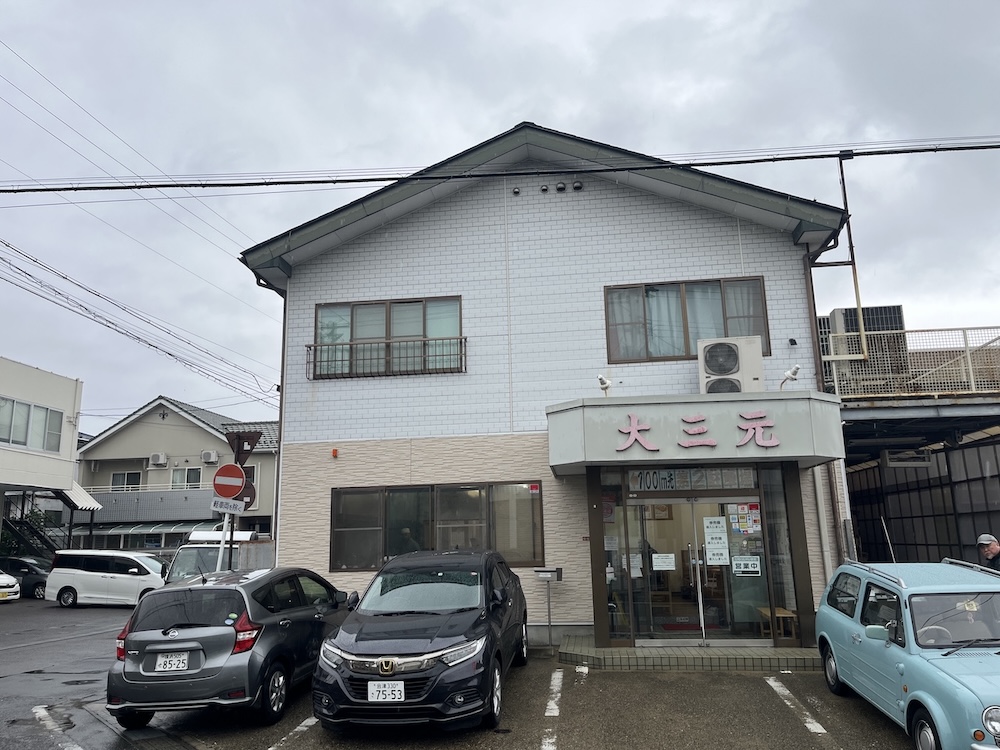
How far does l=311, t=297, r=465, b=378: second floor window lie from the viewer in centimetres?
1305

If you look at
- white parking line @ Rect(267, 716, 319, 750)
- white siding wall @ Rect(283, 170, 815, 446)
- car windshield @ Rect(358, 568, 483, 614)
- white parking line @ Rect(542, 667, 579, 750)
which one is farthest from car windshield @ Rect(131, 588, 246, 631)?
white siding wall @ Rect(283, 170, 815, 446)

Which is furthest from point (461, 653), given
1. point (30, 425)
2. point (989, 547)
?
point (30, 425)

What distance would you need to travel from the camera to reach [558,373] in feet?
41.6

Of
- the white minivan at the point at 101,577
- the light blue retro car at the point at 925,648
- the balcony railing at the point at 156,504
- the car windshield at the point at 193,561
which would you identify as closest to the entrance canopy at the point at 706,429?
the light blue retro car at the point at 925,648

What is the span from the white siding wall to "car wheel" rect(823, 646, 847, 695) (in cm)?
470

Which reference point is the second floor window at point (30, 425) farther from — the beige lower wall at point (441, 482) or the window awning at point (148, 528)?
the beige lower wall at point (441, 482)

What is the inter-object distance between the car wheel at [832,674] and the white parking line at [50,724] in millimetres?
7786

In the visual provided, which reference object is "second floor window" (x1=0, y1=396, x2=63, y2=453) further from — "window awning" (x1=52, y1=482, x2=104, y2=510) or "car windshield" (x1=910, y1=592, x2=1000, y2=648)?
"car windshield" (x1=910, y1=592, x2=1000, y2=648)

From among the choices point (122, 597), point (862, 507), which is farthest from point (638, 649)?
point (122, 597)

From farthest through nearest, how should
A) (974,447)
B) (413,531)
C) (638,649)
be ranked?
(974,447) < (413,531) < (638,649)

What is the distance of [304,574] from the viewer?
31.6 ft

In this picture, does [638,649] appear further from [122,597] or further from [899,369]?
[122,597]

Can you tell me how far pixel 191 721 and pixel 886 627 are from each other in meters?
7.07

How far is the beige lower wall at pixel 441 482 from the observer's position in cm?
1195
